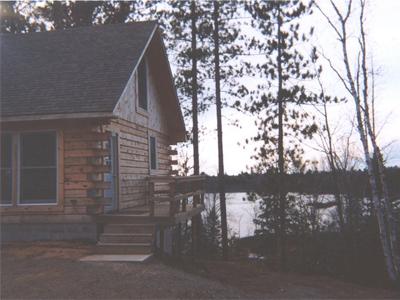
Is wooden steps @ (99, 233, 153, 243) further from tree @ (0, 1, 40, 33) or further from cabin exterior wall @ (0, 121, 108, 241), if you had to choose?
tree @ (0, 1, 40, 33)

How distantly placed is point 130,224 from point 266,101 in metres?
11.3

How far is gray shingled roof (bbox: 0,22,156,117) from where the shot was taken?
11.4 metres

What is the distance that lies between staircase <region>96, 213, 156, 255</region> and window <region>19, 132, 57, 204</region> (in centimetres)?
178

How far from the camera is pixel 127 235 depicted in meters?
10.6

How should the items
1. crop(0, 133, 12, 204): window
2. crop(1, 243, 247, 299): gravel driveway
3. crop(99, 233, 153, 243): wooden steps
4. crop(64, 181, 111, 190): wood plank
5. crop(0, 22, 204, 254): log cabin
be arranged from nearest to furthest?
1. crop(1, 243, 247, 299): gravel driveway
2. crop(99, 233, 153, 243): wooden steps
3. crop(0, 22, 204, 254): log cabin
4. crop(64, 181, 111, 190): wood plank
5. crop(0, 133, 12, 204): window

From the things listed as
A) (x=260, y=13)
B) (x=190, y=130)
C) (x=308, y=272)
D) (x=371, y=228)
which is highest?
(x=260, y=13)

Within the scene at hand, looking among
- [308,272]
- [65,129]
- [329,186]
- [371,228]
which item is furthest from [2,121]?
[329,186]

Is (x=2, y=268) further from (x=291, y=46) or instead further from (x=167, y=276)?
(x=291, y=46)

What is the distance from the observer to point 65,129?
1148 cm

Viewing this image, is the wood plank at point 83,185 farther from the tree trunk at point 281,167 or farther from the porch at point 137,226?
the tree trunk at point 281,167

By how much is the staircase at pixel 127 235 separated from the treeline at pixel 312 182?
13722 millimetres

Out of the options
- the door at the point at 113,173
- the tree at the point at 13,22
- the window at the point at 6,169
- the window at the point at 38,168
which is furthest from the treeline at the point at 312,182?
the tree at the point at 13,22

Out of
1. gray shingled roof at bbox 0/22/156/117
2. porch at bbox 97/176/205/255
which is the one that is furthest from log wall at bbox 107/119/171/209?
→ porch at bbox 97/176/205/255

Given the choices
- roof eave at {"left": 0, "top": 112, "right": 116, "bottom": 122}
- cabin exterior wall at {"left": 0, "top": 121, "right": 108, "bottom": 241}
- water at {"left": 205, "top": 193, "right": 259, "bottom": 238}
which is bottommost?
water at {"left": 205, "top": 193, "right": 259, "bottom": 238}
